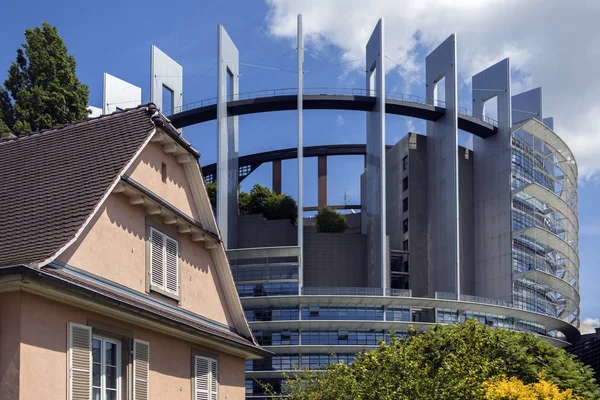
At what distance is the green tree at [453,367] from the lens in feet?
77.7

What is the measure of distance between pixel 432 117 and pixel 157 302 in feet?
256

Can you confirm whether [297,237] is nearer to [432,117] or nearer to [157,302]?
[432,117]

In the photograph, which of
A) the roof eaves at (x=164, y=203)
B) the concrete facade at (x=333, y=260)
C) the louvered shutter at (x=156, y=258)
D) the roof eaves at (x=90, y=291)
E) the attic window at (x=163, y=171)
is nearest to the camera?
the roof eaves at (x=90, y=291)

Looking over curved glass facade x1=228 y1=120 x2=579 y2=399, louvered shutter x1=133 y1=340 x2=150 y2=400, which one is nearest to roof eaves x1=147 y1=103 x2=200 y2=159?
louvered shutter x1=133 y1=340 x2=150 y2=400

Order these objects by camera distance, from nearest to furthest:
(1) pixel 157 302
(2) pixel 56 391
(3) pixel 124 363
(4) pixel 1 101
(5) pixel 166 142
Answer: (2) pixel 56 391 → (3) pixel 124 363 → (1) pixel 157 302 → (5) pixel 166 142 → (4) pixel 1 101

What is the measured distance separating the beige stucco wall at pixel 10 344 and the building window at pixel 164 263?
495 centimetres

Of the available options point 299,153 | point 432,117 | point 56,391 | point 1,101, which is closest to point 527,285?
point 432,117

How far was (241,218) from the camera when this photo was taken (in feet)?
315

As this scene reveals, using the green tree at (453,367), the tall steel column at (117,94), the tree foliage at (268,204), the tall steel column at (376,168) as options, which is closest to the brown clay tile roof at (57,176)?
the green tree at (453,367)

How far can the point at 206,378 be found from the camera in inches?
776

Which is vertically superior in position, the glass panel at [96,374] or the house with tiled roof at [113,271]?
the house with tiled roof at [113,271]

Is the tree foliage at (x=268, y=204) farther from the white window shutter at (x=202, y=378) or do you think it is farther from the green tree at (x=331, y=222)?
the white window shutter at (x=202, y=378)

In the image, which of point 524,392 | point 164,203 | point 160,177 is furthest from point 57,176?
point 524,392

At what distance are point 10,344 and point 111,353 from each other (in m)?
3.33
